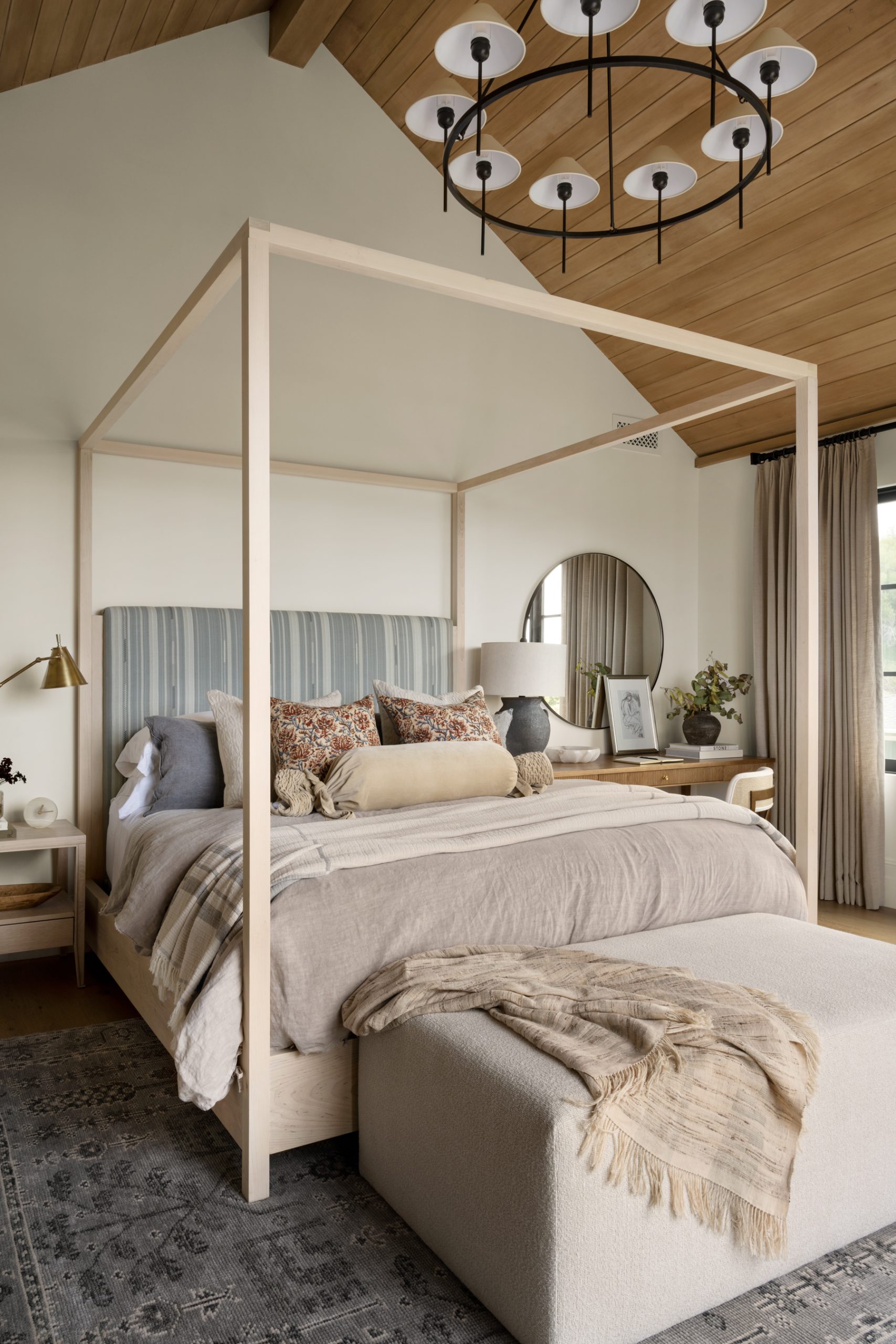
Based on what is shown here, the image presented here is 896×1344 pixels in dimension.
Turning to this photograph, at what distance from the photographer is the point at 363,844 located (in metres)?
2.39

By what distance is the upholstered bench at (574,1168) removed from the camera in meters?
1.54

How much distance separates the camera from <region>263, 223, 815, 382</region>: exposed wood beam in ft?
6.65

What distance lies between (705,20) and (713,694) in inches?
138

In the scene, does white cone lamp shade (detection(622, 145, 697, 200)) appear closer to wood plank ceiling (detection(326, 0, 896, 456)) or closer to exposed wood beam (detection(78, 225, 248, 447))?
wood plank ceiling (detection(326, 0, 896, 456))

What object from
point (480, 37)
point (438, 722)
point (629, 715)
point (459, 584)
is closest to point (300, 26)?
point (480, 37)

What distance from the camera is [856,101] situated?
324cm

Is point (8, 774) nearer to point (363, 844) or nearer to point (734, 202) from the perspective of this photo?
Result: point (363, 844)

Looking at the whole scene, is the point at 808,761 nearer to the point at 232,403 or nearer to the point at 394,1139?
the point at 394,1139

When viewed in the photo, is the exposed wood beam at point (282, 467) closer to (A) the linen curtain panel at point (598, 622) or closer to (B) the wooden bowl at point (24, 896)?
(A) the linen curtain panel at point (598, 622)

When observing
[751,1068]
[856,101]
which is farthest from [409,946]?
[856,101]

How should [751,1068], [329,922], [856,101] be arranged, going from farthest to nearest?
[856,101]
[329,922]
[751,1068]

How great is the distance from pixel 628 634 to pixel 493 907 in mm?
3096

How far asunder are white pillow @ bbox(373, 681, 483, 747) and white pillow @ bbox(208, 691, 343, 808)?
2.25ft

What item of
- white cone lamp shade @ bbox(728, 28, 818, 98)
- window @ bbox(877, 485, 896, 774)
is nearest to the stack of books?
window @ bbox(877, 485, 896, 774)
